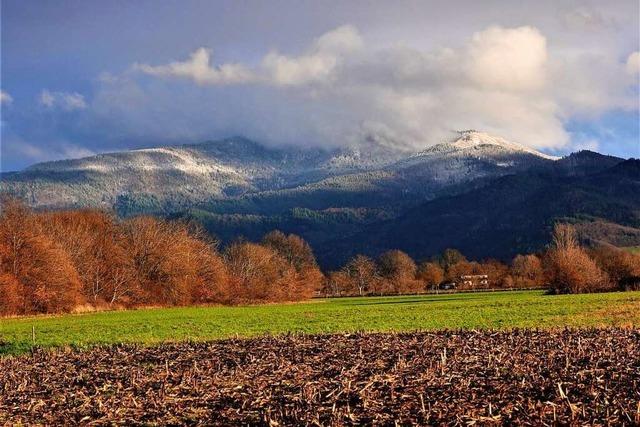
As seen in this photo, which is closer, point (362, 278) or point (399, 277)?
point (399, 277)

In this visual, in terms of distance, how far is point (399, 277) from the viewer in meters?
179

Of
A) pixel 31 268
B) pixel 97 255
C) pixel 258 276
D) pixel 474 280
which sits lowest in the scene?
pixel 474 280

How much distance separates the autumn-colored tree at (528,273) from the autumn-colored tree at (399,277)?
26.2m

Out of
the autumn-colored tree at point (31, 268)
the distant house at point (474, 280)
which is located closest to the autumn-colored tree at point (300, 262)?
the distant house at point (474, 280)

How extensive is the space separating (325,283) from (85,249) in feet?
314

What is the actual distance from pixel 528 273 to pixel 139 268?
342 feet

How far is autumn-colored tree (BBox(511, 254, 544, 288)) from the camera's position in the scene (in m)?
162

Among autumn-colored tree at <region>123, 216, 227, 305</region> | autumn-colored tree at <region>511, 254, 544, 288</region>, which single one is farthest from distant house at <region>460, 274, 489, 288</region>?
autumn-colored tree at <region>123, 216, 227, 305</region>

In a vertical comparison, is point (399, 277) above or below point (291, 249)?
below

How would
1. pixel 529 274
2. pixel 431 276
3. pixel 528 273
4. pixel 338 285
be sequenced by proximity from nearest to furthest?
pixel 529 274 < pixel 528 273 < pixel 431 276 < pixel 338 285

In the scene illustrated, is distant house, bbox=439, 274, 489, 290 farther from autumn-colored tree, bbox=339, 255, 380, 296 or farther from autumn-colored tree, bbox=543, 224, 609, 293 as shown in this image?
autumn-colored tree, bbox=543, 224, 609, 293

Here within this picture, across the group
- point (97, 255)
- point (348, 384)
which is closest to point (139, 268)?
point (97, 255)

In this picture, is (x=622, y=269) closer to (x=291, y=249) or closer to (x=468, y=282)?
(x=468, y=282)

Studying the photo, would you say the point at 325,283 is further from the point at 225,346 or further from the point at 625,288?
the point at 225,346
